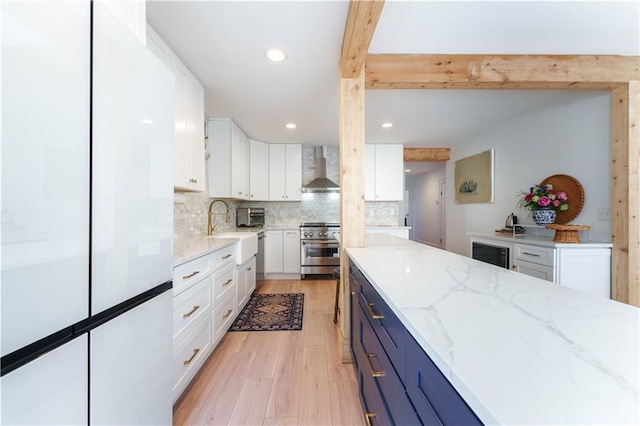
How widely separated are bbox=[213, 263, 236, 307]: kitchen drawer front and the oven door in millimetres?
1825

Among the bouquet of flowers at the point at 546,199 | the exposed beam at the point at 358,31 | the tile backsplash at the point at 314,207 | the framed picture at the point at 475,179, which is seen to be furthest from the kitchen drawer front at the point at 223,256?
the framed picture at the point at 475,179

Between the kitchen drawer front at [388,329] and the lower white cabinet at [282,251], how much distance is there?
3111 mm

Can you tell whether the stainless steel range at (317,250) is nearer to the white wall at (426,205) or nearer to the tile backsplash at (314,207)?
the tile backsplash at (314,207)

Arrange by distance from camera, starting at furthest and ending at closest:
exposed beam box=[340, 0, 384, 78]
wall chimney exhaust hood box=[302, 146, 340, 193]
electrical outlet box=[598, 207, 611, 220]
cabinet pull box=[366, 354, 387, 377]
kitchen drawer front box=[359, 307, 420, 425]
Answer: wall chimney exhaust hood box=[302, 146, 340, 193], electrical outlet box=[598, 207, 611, 220], exposed beam box=[340, 0, 384, 78], cabinet pull box=[366, 354, 387, 377], kitchen drawer front box=[359, 307, 420, 425]

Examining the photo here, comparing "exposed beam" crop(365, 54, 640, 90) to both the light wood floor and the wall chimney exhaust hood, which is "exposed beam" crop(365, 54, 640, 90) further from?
the wall chimney exhaust hood

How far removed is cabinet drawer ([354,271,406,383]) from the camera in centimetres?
74

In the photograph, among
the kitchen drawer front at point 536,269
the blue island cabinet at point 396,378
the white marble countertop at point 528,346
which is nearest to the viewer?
the white marble countertop at point 528,346

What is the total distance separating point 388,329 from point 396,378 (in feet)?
0.47

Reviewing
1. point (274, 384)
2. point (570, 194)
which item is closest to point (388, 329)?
point (274, 384)

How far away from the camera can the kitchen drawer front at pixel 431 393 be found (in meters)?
0.43

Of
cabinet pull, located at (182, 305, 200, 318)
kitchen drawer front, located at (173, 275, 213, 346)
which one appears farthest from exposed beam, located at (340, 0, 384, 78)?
cabinet pull, located at (182, 305, 200, 318)

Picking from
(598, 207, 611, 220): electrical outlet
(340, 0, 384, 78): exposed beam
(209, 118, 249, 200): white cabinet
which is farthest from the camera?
(209, 118, 249, 200): white cabinet

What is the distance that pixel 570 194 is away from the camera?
2.75 metres

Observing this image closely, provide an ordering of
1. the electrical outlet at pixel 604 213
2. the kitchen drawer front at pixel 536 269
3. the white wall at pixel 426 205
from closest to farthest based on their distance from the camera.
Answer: the kitchen drawer front at pixel 536 269 → the electrical outlet at pixel 604 213 → the white wall at pixel 426 205
